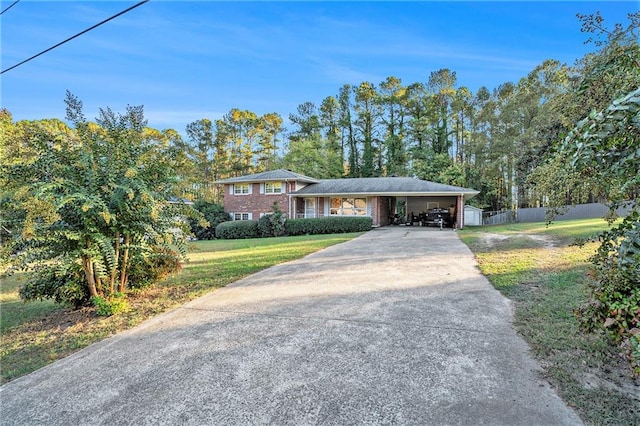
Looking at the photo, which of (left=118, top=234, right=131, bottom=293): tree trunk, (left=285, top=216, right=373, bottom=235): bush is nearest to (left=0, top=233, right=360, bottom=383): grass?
(left=118, top=234, right=131, bottom=293): tree trunk

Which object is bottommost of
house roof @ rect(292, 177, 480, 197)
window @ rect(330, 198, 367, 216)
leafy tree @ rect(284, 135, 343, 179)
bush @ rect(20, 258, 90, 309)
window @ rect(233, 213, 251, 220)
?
bush @ rect(20, 258, 90, 309)

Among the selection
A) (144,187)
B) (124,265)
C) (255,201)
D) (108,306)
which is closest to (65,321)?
(108,306)

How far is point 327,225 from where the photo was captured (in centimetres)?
2119

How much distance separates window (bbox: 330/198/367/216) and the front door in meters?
1.43

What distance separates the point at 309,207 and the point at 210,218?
25.2 feet

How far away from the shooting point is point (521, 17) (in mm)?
7316

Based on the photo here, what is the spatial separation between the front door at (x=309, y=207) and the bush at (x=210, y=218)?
6165 millimetres

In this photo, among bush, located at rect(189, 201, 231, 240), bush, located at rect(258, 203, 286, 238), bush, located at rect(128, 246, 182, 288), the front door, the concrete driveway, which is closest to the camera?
the concrete driveway

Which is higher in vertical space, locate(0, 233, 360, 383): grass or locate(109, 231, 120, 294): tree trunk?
locate(109, 231, 120, 294): tree trunk

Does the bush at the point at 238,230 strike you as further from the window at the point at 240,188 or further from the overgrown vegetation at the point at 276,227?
the window at the point at 240,188

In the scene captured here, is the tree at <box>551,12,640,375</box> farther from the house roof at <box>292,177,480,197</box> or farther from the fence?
the fence

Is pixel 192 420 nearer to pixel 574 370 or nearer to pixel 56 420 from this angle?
pixel 56 420

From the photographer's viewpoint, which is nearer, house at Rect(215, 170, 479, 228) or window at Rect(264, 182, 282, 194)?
house at Rect(215, 170, 479, 228)

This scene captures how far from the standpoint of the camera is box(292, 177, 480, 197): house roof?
2112 centimetres
